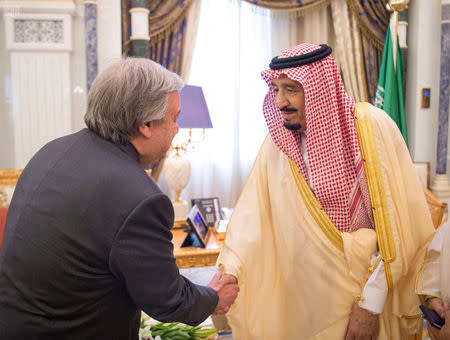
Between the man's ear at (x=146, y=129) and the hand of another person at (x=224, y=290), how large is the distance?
2.15 feet

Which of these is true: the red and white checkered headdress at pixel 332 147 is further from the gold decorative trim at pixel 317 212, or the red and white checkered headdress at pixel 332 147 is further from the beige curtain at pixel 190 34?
the beige curtain at pixel 190 34

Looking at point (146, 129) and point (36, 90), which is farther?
point (36, 90)

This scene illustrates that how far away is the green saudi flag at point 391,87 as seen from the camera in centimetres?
446

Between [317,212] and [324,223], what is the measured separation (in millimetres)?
53

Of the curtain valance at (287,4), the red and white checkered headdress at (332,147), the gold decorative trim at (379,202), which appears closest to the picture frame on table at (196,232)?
the red and white checkered headdress at (332,147)

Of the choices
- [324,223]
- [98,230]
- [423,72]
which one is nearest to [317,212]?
[324,223]

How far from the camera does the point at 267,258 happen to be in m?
1.96

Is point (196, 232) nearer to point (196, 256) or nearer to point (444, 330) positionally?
point (196, 256)

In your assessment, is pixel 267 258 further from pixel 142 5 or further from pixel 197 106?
pixel 142 5

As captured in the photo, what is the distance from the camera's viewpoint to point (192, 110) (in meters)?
3.02

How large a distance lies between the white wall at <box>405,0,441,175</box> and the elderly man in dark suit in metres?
4.04

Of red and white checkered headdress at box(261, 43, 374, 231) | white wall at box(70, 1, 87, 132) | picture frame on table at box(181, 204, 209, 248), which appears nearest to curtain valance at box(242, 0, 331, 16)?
white wall at box(70, 1, 87, 132)

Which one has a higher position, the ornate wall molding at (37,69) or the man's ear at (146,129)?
the ornate wall molding at (37,69)

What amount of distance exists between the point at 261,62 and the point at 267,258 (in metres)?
3.31
